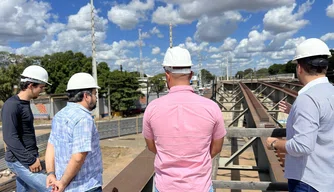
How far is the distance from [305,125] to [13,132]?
257cm

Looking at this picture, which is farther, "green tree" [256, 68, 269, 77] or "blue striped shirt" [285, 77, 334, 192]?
"green tree" [256, 68, 269, 77]

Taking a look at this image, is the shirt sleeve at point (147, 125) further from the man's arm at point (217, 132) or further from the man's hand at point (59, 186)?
the man's hand at point (59, 186)

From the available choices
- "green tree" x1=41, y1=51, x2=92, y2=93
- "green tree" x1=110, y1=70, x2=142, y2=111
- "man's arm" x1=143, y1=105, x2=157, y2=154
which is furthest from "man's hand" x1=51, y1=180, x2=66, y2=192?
"green tree" x1=41, y1=51, x2=92, y2=93

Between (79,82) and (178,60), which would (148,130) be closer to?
(178,60)

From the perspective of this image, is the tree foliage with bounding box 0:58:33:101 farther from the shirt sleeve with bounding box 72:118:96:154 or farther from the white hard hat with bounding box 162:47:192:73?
the white hard hat with bounding box 162:47:192:73

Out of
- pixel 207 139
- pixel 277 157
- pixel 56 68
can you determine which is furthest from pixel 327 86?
pixel 56 68

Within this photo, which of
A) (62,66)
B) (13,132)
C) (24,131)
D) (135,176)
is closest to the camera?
(13,132)

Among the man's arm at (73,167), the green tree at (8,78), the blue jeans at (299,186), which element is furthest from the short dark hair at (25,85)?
the green tree at (8,78)

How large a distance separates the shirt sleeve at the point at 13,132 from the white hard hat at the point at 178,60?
1768 mm

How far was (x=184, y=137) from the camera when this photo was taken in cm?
162

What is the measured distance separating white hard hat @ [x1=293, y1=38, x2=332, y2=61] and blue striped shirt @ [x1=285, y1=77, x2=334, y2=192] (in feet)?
0.54

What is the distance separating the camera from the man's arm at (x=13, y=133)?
2633 millimetres

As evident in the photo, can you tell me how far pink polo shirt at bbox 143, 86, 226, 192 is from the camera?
162 cm

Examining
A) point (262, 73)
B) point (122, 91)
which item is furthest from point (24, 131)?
point (262, 73)
